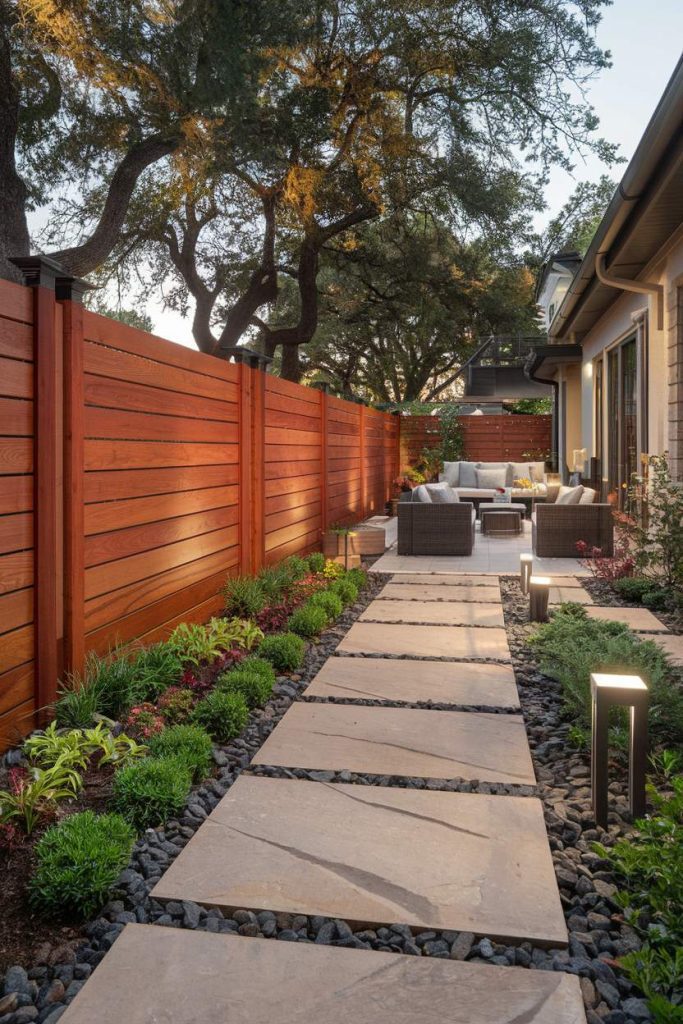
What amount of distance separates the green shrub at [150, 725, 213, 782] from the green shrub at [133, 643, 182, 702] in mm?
463

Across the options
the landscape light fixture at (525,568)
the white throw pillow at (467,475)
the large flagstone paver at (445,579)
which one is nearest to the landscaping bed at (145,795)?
the landscape light fixture at (525,568)

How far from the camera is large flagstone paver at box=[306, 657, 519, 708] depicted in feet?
12.1

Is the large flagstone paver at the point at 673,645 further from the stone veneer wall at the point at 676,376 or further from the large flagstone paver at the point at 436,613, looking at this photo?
the stone veneer wall at the point at 676,376

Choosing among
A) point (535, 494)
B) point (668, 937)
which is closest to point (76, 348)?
point (668, 937)

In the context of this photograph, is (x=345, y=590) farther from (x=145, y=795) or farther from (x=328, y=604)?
(x=145, y=795)

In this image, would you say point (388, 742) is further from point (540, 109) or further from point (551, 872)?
point (540, 109)

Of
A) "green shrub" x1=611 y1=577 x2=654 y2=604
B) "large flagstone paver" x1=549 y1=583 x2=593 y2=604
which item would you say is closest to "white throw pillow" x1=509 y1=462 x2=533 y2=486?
"large flagstone paver" x1=549 y1=583 x2=593 y2=604

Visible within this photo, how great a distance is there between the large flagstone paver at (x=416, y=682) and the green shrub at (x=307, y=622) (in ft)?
1.64

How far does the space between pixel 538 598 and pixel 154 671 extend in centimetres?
283

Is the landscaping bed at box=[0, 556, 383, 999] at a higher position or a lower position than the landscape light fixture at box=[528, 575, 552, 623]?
lower

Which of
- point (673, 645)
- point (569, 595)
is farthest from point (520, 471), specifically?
point (673, 645)

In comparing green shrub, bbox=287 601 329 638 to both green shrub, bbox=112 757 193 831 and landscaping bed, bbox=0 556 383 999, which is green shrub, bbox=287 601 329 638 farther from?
green shrub, bbox=112 757 193 831

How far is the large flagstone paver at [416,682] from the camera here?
146 inches

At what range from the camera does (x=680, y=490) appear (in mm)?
5762
